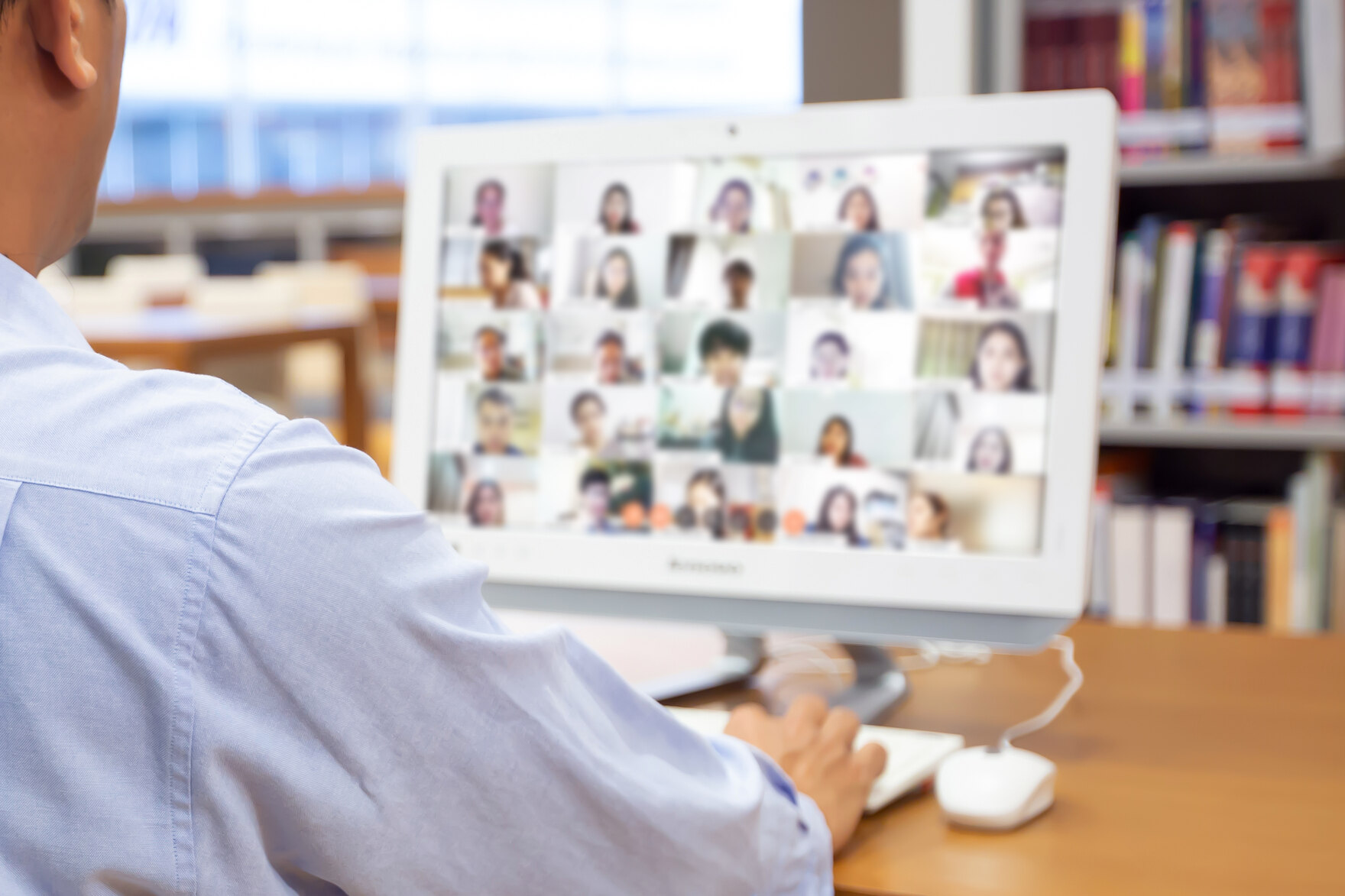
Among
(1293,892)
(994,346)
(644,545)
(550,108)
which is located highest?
(550,108)

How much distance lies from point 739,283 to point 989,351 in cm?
21

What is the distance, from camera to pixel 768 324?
3.31 feet

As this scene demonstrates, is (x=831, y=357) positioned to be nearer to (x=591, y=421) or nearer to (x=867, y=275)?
(x=867, y=275)

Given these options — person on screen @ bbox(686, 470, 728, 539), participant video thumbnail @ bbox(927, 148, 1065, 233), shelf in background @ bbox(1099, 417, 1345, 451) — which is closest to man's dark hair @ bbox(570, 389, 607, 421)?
person on screen @ bbox(686, 470, 728, 539)

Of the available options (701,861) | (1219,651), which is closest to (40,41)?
(701,861)

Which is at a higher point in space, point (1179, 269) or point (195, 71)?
point (195, 71)

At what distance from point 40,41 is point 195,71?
8154 millimetres

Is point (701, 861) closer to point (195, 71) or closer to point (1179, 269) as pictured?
point (1179, 269)

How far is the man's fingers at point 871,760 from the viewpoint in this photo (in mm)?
796

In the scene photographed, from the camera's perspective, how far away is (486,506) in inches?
42.8

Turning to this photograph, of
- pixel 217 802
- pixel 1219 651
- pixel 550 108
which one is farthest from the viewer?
pixel 550 108

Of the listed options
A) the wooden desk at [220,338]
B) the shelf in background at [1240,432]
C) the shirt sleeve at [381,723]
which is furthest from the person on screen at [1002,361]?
the wooden desk at [220,338]

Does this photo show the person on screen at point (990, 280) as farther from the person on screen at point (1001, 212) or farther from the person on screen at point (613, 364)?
the person on screen at point (613, 364)

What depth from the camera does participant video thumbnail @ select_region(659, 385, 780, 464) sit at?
100 centimetres
